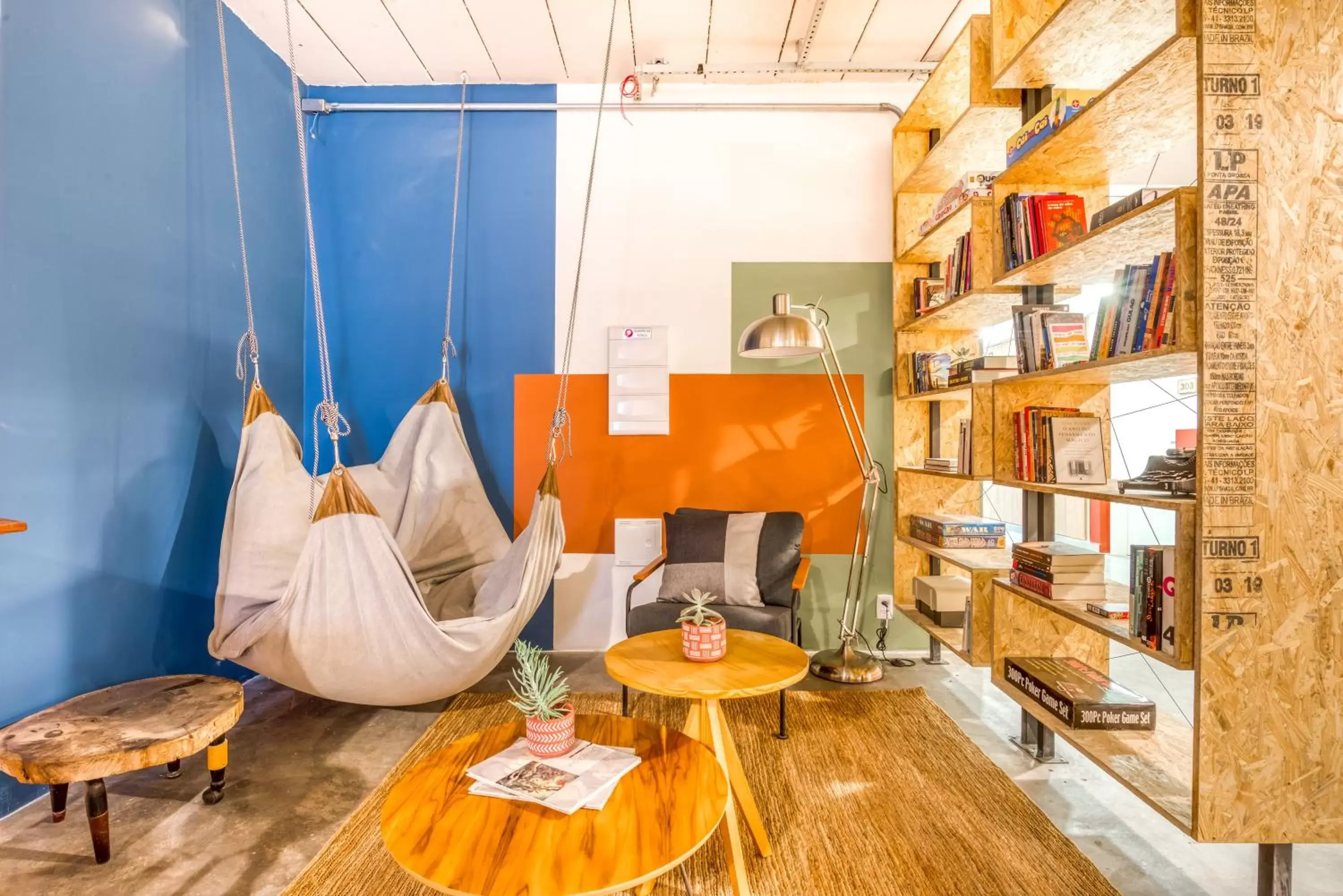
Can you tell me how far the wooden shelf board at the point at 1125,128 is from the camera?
1.58 m

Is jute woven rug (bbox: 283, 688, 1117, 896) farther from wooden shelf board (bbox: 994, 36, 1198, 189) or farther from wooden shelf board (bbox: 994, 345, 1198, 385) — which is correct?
wooden shelf board (bbox: 994, 36, 1198, 189)

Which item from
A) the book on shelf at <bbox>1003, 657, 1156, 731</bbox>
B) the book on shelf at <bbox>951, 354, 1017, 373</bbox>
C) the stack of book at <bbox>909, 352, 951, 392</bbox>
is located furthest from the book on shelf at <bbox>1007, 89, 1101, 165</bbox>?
the book on shelf at <bbox>1003, 657, 1156, 731</bbox>

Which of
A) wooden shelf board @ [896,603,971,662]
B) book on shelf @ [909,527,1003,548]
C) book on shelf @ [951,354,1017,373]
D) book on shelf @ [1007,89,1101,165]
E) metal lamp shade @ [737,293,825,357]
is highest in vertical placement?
book on shelf @ [1007,89,1101,165]

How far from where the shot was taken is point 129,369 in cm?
225

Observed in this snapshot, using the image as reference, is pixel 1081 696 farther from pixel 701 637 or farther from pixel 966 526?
pixel 701 637

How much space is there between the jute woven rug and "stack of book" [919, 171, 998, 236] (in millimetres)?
1982

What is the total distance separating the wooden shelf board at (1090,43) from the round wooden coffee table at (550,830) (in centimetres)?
221

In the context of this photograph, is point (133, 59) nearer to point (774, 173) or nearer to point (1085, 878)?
point (774, 173)

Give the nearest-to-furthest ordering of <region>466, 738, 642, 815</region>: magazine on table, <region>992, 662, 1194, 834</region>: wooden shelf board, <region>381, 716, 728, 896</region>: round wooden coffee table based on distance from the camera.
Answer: <region>381, 716, 728, 896</region>: round wooden coffee table
<region>466, 738, 642, 815</region>: magazine on table
<region>992, 662, 1194, 834</region>: wooden shelf board

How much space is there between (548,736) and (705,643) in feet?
2.11

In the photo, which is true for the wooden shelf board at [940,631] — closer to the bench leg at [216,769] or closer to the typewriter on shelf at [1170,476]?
the typewriter on shelf at [1170,476]

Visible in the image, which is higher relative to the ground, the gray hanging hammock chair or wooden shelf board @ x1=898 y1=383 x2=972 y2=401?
wooden shelf board @ x1=898 y1=383 x2=972 y2=401

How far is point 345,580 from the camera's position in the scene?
76.5 inches

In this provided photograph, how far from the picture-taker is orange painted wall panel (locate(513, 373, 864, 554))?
127 inches
